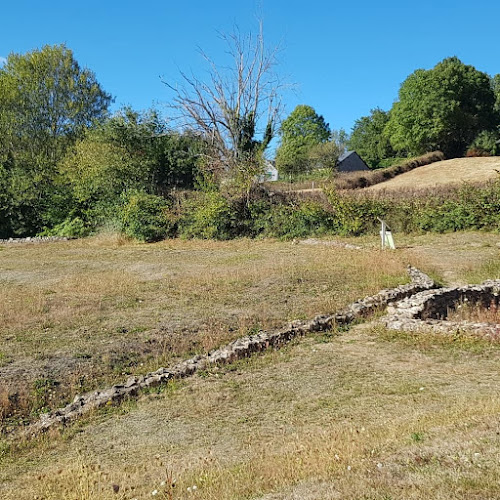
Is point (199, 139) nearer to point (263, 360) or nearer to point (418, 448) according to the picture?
point (263, 360)

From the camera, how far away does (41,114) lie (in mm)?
34156

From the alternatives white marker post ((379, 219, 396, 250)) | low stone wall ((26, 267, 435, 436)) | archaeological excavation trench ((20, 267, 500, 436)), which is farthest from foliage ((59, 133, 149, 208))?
low stone wall ((26, 267, 435, 436))

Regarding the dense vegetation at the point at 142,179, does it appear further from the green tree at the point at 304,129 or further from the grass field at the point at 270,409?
the green tree at the point at 304,129

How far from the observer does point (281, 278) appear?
1383 cm

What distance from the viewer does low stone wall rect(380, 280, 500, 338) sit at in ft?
29.4

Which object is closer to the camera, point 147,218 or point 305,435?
point 305,435

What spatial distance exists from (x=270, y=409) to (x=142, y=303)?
240 inches

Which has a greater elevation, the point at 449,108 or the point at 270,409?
the point at 449,108

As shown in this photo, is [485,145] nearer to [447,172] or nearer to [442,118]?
[442,118]

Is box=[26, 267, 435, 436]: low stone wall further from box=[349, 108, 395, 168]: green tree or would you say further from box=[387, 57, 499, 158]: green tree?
box=[349, 108, 395, 168]: green tree

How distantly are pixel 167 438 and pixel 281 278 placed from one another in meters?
8.38

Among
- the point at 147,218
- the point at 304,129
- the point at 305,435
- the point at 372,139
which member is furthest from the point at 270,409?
the point at 304,129

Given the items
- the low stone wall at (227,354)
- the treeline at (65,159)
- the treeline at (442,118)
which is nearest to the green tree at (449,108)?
the treeline at (442,118)

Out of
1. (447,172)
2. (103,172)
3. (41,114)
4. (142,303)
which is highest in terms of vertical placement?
(41,114)
